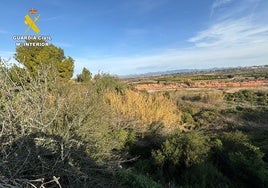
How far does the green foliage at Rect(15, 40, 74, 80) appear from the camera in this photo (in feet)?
56.5

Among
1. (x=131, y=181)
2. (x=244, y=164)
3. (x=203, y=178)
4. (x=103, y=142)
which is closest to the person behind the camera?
(x=131, y=181)

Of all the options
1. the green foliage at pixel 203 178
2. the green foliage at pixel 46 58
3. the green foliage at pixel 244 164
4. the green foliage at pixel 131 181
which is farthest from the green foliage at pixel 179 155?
the green foliage at pixel 46 58

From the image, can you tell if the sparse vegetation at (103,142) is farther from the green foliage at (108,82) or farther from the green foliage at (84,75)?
the green foliage at (84,75)

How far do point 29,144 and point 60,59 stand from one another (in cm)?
2230

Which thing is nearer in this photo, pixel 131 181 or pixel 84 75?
pixel 131 181

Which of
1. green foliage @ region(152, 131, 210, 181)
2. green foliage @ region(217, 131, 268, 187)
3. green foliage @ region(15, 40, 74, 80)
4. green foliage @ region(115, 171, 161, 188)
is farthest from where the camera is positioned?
green foliage @ region(15, 40, 74, 80)

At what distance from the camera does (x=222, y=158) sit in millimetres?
10820

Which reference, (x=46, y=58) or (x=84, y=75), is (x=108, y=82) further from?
(x=84, y=75)

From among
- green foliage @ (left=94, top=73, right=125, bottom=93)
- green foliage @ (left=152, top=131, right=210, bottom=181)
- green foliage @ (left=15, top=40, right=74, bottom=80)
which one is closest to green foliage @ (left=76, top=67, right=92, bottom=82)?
green foliage @ (left=15, top=40, right=74, bottom=80)

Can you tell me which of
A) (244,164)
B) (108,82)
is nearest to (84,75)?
(108,82)

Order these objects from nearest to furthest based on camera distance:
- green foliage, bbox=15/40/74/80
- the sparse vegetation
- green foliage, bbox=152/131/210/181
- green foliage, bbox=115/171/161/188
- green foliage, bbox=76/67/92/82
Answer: the sparse vegetation → green foliage, bbox=115/171/161/188 → green foliage, bbox=152/131/210/181 → green foliage, bbox=15/40/74/80 → green foliage, bbox=76/67/92/82

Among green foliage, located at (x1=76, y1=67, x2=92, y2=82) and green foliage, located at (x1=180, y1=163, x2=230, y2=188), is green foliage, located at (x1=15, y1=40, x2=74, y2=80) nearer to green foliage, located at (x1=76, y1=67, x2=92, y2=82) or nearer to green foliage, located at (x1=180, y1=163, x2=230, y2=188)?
green foliage, located at (x1=76, y1=67, x2=92, y2=82)

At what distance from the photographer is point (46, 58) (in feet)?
61.8

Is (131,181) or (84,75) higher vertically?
(84,75)
